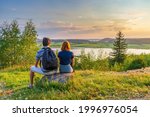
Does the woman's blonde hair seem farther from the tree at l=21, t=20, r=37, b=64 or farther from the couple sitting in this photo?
the tree at l=21, t=20, r=37, b=64

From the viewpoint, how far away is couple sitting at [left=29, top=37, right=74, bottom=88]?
1303 centimetres

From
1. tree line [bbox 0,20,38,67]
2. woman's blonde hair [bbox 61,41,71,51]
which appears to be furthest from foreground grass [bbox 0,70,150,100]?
tree line [bbox 0,20,38,67]

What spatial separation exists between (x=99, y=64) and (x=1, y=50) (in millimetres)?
19858

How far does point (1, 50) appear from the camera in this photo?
41.8 meters

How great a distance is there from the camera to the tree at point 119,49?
26.7 meters

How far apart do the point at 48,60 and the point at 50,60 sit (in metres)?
0.07

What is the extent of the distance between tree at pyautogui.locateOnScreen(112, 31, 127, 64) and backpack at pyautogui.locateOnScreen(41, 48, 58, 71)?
44.3ft

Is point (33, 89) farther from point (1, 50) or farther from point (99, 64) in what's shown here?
point (1, 50)

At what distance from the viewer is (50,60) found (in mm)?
13055

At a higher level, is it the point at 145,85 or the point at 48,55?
the point at 48,55

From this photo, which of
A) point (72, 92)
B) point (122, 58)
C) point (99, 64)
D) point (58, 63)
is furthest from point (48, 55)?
point (122, 58)

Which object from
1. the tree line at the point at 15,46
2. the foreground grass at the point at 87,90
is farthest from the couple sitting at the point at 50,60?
the tree line at the point at 15,46

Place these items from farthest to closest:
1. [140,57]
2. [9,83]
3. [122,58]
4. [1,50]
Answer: [1,50] < [122,58] < [140,57] < [9,83]

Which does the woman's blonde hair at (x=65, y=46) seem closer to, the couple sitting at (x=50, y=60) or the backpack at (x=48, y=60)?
the couple sitting at (x=50, y=60)
